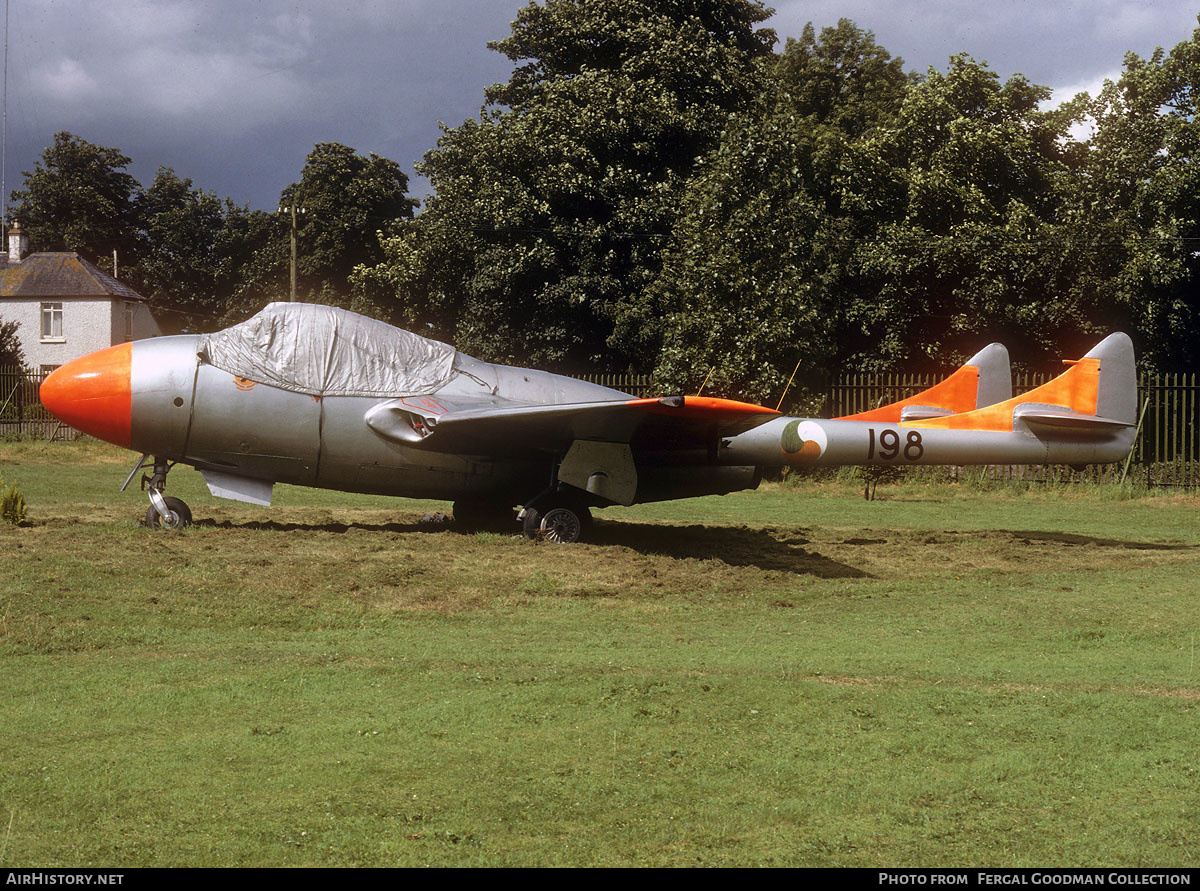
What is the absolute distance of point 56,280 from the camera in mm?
60750

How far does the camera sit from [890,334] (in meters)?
36.2

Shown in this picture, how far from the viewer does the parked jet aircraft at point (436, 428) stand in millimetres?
14172

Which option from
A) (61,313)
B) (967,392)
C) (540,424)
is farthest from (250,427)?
(61,313)

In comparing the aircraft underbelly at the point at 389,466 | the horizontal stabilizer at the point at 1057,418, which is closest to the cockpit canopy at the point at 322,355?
the aircraft underbelly at the point at 389,466

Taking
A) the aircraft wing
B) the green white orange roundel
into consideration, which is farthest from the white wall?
the green white orange roundel

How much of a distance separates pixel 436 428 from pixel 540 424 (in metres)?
1.43

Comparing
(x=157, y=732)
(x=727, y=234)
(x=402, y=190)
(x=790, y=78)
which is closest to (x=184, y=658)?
(x=157, y=732)

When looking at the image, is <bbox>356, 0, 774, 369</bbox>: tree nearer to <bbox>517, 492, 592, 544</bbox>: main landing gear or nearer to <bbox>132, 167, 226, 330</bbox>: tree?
<bbox>517, 492, 592, 544</bbox>: main landing gear

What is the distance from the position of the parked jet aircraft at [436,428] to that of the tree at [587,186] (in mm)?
20041

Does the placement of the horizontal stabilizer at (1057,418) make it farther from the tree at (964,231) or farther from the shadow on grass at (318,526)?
the tree at (964,231)

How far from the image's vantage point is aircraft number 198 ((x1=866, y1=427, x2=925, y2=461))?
15.8m

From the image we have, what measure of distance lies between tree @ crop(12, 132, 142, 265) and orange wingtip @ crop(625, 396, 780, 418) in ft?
240

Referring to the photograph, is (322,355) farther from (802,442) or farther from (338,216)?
(338,216)

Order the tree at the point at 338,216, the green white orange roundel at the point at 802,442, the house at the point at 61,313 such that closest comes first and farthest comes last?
the green white orange roundel at the point at 802,442, the tree at the point at 338,216, the house at the point at 61,313
